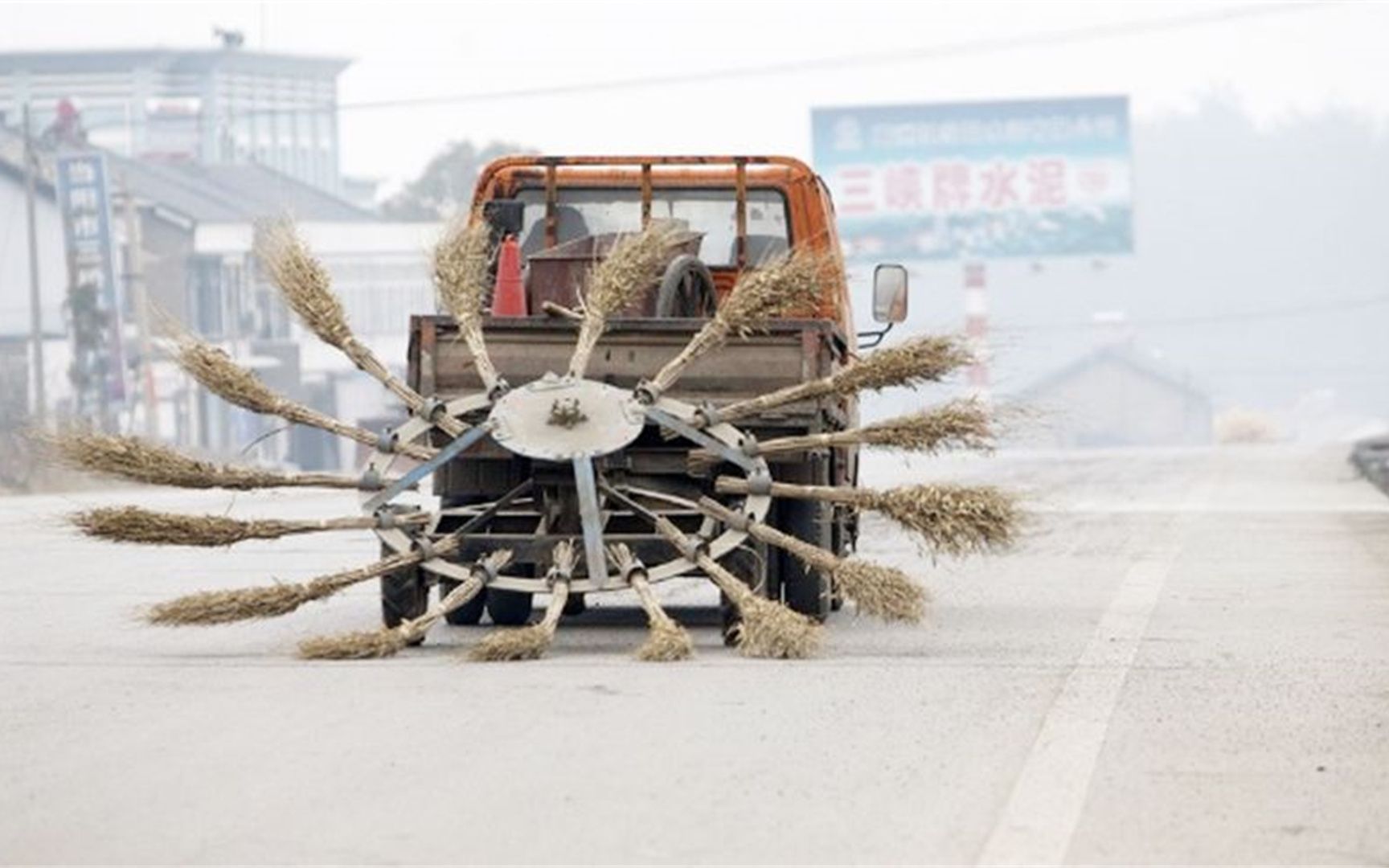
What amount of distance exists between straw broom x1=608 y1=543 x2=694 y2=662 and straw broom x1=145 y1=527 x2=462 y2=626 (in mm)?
765

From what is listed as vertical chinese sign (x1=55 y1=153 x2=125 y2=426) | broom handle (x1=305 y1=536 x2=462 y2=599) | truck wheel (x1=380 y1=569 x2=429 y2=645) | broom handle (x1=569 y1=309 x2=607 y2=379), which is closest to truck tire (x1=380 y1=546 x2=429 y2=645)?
truck wheel (x1=380 y1=569 x2=429 y2=645)

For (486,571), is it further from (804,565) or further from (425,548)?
(804,565)

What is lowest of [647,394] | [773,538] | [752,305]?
[773,538]

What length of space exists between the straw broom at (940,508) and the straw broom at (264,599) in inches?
56.2

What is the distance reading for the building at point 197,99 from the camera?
109 m

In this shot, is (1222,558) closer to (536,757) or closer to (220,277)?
(536,757)

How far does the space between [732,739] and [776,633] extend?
9.60ft

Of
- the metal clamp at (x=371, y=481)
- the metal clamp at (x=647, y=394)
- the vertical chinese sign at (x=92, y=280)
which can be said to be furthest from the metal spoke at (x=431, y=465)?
the vertical chinese sign at (x=92, y=280)

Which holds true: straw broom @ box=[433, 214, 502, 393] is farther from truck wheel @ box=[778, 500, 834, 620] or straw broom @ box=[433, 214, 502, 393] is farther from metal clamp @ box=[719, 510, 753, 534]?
truck wheel @ box=[778, 500, 834, 620]

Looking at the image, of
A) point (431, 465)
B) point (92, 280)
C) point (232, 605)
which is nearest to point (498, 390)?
point (431, 465)

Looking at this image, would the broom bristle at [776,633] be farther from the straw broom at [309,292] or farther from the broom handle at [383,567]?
the straw broom at [309,292]

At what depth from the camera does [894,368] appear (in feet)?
48.1

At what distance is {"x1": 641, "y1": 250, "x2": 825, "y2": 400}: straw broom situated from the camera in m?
14.5

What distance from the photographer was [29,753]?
1051 cm
